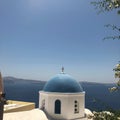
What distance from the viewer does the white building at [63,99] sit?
2375 centimetres

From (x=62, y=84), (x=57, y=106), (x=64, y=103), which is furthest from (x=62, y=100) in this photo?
(x=62, y=84)

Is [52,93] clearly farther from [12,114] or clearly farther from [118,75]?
[118,75]

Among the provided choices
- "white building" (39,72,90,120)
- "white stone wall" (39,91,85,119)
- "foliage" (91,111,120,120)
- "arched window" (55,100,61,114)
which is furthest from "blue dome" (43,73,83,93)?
"foliage" (91,111,120,120)

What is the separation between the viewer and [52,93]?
24.0 m

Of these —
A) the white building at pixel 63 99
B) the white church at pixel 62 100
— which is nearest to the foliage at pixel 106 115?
the white church at pixel 62 100

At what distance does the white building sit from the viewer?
23.8 metres

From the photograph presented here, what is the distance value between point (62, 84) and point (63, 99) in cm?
145

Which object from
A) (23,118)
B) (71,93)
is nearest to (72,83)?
(71,93)

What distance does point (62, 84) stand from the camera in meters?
24.2

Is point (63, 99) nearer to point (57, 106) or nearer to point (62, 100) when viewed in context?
point (62, 100)

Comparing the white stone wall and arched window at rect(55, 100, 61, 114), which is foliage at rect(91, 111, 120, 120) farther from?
arched window at rect(55, 100, 61, 114)

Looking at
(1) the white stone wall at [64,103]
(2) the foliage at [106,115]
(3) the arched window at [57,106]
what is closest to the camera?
(2) the foliage at [106,115]

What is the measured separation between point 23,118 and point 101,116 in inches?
532

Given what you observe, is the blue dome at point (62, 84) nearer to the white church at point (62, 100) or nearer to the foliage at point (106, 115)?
the white church at point (62, 100)
